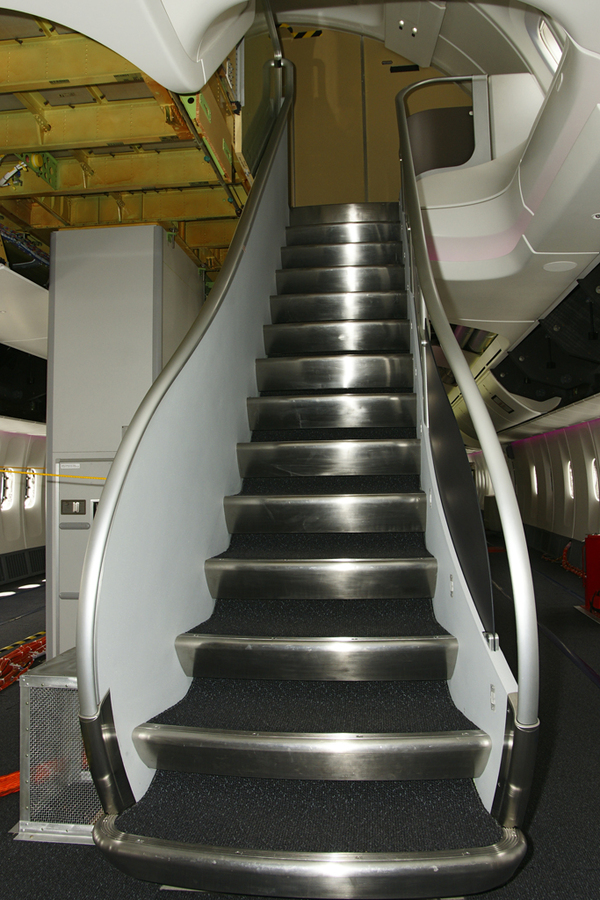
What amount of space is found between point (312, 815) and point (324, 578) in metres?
0.83

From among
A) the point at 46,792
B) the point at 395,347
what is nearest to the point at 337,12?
the point at 395,347

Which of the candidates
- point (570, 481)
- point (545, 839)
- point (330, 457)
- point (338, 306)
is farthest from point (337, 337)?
point (570, 481)

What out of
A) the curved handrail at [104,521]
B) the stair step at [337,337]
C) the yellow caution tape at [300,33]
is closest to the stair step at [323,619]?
the curved handrail at [104,521]

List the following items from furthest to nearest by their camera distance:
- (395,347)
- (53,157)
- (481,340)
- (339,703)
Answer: (481,340)
(53,157)
(395,347)
(339,703)

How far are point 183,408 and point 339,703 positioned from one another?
1.18 metres

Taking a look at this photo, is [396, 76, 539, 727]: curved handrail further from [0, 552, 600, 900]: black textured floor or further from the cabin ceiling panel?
the cabin ceiling panel

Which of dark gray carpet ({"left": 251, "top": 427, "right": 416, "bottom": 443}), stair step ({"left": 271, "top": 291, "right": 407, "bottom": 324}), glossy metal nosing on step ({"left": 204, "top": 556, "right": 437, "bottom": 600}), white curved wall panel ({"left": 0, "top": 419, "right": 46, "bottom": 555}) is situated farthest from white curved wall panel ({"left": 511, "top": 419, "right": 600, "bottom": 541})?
white curved wall panel ({"left": 0, "top": 419, "right": 46, "bottom": 555})

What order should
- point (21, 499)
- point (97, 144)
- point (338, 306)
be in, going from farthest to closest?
point (21, 499)
point (338, 306)
point (97, 144)

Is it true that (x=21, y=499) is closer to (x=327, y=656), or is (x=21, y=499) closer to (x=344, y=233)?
(x=344, y=233)

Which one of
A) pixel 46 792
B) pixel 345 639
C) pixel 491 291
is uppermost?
pixel 491 291

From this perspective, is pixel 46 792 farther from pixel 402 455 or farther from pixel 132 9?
pixel 132 9

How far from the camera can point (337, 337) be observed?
11.3ft

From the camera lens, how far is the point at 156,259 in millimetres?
3830

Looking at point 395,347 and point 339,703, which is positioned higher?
point 395,347
